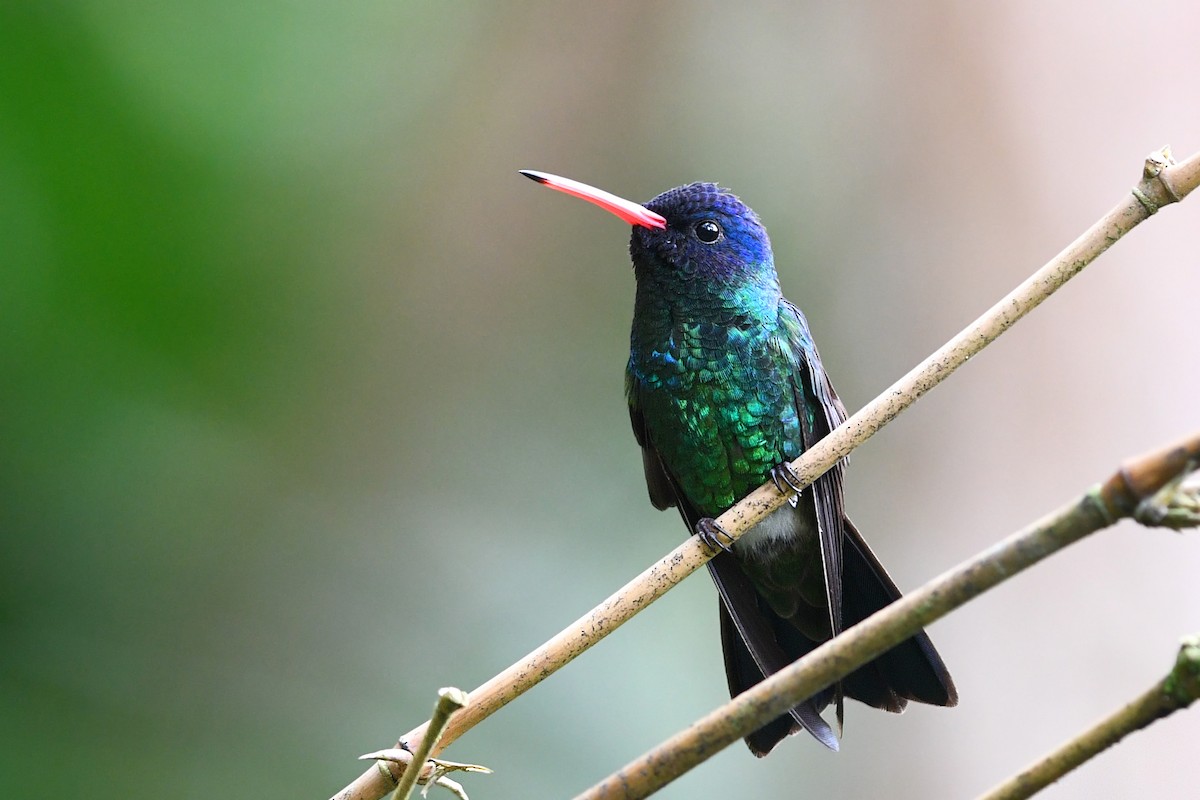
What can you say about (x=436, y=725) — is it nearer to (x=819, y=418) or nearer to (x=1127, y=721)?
(x=1127, y=721)

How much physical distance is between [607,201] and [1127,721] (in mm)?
1632

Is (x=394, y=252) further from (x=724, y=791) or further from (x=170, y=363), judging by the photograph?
(x=724, y=791)

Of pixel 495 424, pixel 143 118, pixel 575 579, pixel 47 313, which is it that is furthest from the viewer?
pixel 495 424

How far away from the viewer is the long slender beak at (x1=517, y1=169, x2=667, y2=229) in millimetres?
1973

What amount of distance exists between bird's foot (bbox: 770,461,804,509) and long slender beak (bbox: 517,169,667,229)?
0.58 meters

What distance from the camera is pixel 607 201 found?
2137 millimetres

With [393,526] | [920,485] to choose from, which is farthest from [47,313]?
[920,485]

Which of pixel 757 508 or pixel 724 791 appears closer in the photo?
pixel 757 508

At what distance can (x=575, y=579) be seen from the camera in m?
3.01

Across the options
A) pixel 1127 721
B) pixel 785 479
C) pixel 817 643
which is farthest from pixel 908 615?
pixel 817 643

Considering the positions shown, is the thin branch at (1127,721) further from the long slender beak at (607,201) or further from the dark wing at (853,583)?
the long slender beak at (607,201)

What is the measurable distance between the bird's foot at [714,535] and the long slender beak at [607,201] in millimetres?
647

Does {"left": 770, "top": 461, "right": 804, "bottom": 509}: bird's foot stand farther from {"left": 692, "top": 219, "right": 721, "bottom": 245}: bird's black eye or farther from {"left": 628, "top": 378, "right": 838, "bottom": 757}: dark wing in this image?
{"left": 692, "top": 219, "right": 721, "bottom": 245}: bird's black eye

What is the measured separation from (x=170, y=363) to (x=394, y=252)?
120 centimetres
